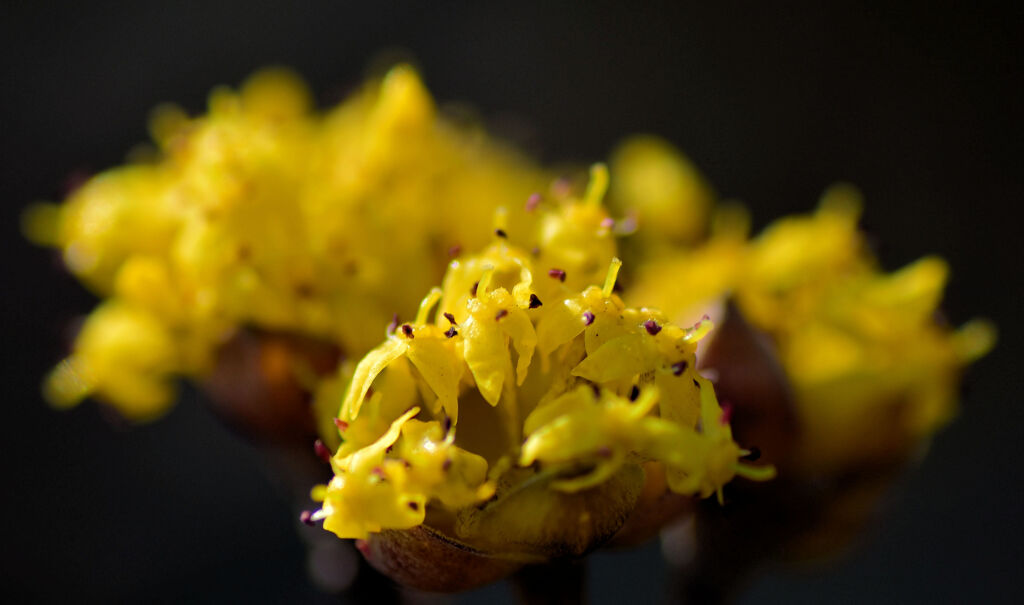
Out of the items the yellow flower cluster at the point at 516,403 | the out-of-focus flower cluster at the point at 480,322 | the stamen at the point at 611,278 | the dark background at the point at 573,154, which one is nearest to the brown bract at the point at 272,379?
the out-of-focus flower cluster at the point at 480,322

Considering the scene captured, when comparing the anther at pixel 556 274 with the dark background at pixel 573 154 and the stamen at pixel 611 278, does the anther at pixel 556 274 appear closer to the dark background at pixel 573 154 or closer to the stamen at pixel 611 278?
the stamen at pixel 611 278

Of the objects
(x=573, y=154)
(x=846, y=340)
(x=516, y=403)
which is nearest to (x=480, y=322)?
(x=516, y=403)

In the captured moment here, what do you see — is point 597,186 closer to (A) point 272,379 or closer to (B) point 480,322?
(B) point 480,322

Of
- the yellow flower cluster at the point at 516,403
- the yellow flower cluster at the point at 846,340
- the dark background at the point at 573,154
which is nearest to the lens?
the yellow flower cluster at the point at 516,403

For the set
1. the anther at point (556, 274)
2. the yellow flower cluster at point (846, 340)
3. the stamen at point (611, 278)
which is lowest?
the stamen at point (611, 278)

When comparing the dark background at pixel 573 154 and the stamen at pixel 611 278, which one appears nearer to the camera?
the stamen at pixel 611 278

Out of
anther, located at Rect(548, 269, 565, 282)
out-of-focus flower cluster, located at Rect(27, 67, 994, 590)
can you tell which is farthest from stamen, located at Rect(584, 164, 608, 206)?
anther, located at Rect(548, 269, 565, 282)
